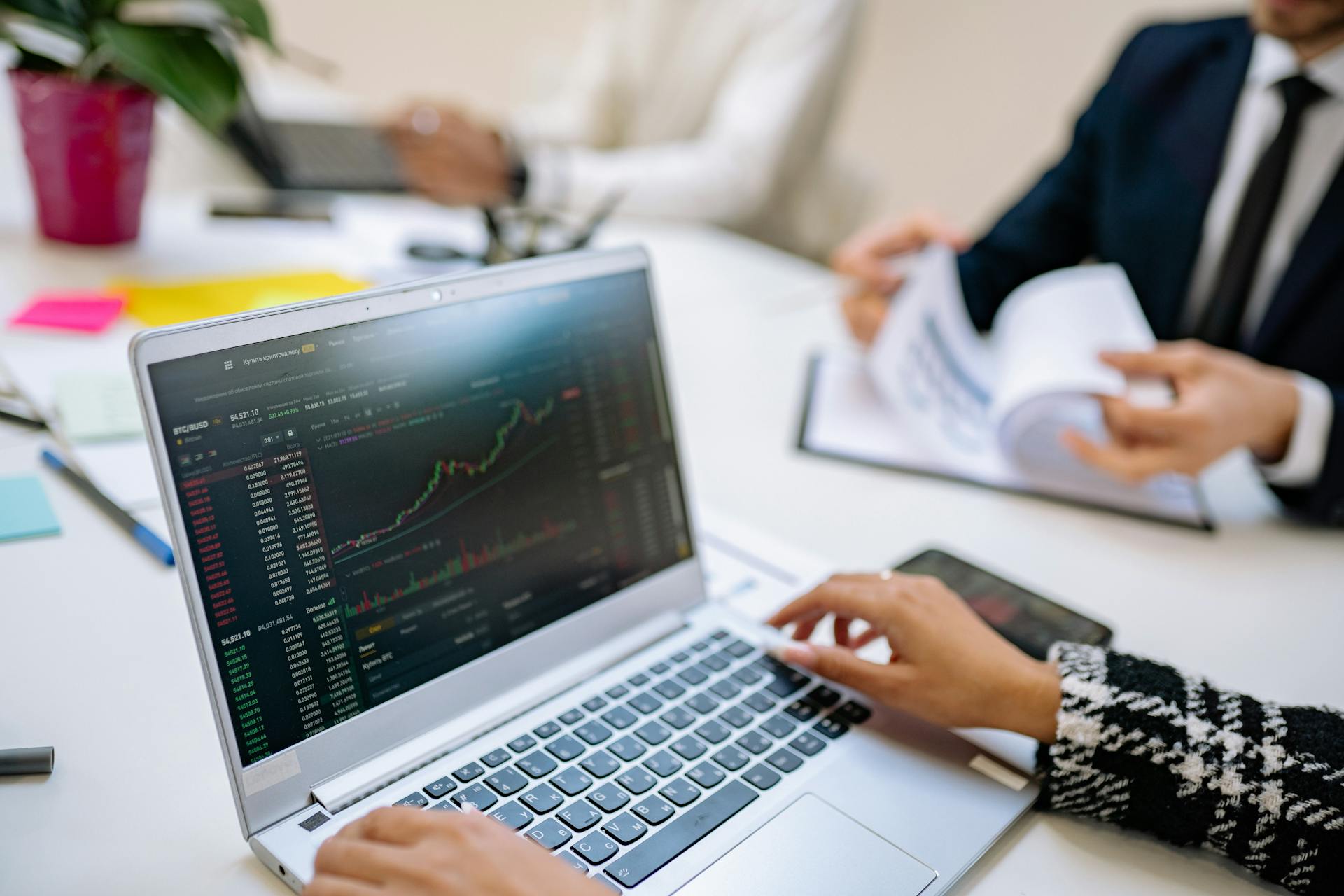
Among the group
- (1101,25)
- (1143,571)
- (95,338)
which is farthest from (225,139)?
(1101,25)

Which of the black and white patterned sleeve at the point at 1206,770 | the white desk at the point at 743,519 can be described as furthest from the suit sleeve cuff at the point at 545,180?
the black and white patterned sleeve at the point at 1206,770

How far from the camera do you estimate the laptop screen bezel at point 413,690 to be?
1.42 feet

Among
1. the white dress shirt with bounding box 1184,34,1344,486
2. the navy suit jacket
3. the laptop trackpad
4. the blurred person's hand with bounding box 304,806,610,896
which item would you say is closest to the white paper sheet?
the white dress shirt with bounding box 1184,34,1344,486

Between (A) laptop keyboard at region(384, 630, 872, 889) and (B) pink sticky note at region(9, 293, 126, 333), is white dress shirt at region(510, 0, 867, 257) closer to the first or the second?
(B) pink sticky note at region(9, 293, 126, 333)

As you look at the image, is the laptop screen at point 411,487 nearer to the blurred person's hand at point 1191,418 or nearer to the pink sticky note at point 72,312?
the blurred person's hand at point 1191,418

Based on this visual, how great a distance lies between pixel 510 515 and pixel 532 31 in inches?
91.5

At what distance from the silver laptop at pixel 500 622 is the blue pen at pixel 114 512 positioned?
231mm

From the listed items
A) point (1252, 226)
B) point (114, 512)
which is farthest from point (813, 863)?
point (1252, 226)

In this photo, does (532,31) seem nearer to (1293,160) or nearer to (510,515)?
(1293,160)

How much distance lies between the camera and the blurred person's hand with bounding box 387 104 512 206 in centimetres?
138

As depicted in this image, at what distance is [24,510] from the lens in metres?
0.68

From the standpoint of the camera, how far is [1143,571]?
2.75 ft

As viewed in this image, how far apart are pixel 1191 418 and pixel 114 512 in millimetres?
895

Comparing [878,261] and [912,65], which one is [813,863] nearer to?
[878,261]
